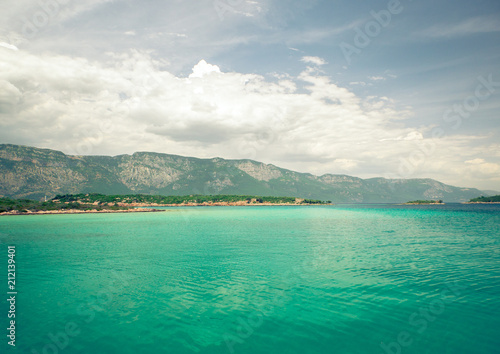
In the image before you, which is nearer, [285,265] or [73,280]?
[73,280]

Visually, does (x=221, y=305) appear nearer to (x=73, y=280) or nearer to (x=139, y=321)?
(x=139, y=321)

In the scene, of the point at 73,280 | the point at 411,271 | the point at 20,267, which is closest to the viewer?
the point at 73,280

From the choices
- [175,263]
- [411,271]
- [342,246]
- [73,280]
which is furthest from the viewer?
[342,246]

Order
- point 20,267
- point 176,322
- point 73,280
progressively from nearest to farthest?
1. point 176,322
2. point 73,280
3. point 20,267

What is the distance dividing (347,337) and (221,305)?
9.03 meters

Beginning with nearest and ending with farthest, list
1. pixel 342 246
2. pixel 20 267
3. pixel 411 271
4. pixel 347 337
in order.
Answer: pixel 347 337, pixel 411 271, pixel 20 267, pixel 342 246

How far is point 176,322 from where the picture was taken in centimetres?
1667

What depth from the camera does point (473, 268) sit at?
27.7m

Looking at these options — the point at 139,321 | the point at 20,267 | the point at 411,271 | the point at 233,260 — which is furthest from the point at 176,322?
the point at 20,267

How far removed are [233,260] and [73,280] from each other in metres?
17.7

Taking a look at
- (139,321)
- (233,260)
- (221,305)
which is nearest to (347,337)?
(221,305)

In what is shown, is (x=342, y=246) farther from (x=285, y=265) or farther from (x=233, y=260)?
(x=233, y=260)

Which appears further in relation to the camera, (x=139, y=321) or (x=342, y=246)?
(x=342, y=246)

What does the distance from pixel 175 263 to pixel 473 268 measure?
3432cm
